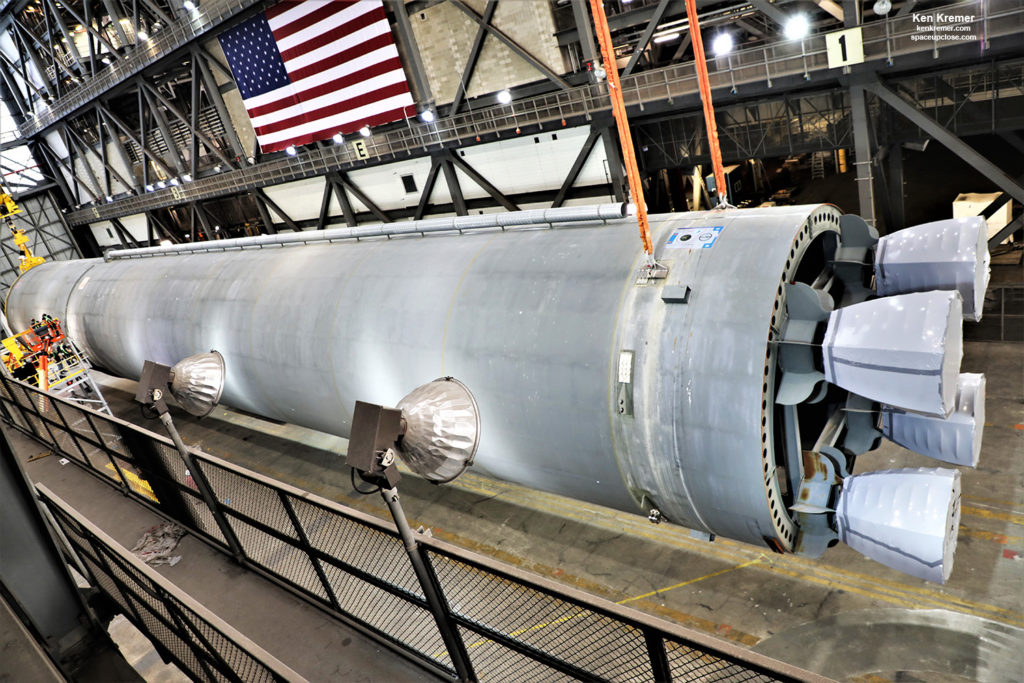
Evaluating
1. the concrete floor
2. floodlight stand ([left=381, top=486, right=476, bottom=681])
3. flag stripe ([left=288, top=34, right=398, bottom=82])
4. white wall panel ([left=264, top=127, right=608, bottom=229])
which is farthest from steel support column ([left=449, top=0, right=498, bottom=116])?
floodlight stand ([left=381, top=486, right=476, bottom=681])

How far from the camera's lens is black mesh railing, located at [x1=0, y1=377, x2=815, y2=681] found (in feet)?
13.2

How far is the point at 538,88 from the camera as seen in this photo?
20016 mm

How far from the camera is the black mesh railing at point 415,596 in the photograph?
404 cm

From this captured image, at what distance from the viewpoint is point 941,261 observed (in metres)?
6.40

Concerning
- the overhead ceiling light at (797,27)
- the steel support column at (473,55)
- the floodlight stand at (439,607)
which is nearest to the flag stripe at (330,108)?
the steel support column at (473,55)

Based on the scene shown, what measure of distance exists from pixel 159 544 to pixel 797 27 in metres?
17.0

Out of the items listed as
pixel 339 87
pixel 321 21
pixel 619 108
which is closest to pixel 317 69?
pixel 339 87

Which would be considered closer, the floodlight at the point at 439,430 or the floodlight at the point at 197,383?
the floodlight at the point at 439,430

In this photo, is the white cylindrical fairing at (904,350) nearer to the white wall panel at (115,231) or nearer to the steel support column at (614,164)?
the steel support column at (614,164)

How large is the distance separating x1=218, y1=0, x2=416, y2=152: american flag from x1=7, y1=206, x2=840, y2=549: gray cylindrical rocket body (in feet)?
41.1

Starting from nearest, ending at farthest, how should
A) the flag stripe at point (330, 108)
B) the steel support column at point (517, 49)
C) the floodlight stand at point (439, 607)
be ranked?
the floodlight stand at point (439, 607) < the steel support column at point (517, 49) < the flag stripe at point (330, 108)

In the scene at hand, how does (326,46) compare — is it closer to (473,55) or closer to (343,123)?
(343,123)

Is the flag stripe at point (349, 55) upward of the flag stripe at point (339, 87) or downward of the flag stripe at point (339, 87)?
upward

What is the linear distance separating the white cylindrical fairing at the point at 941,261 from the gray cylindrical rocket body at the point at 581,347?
905 mm
